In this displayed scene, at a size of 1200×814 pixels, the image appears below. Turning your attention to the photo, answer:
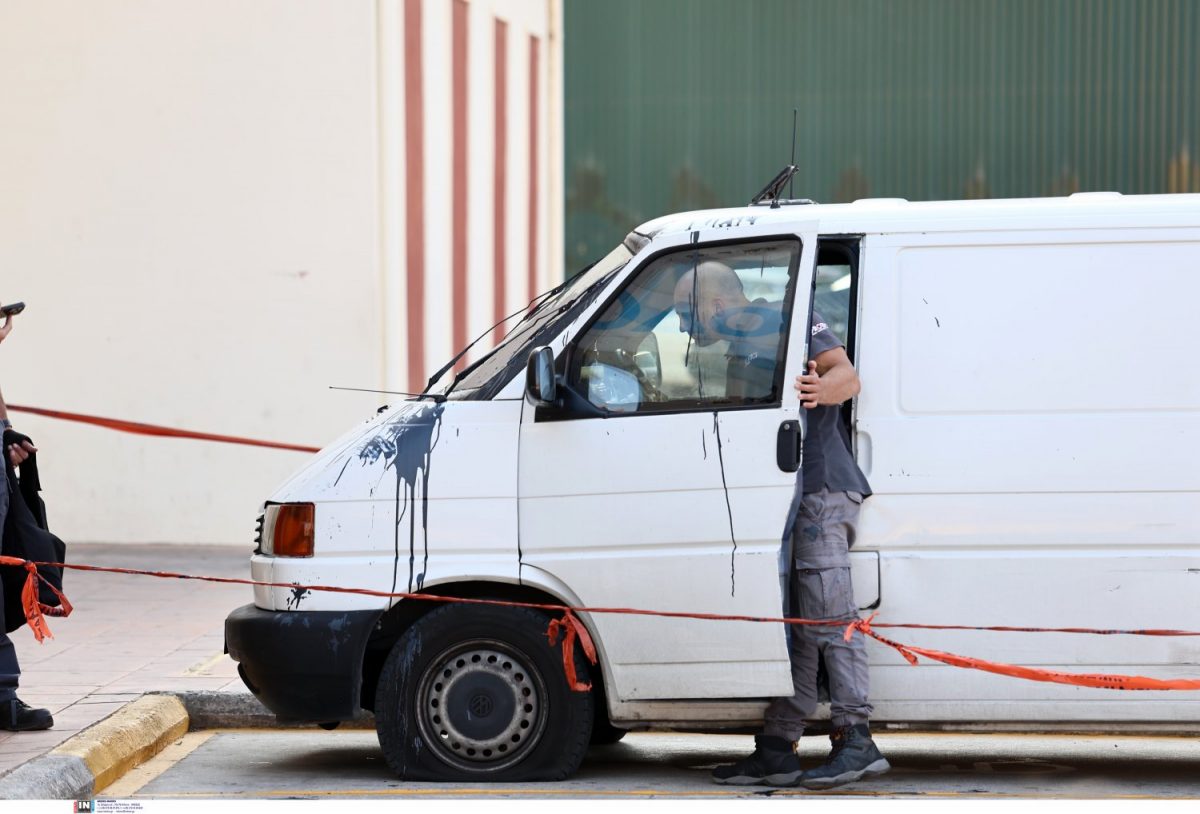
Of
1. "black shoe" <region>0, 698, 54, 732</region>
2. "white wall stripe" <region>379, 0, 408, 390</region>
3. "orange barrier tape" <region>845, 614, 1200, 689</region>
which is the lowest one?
"black shoe" <region>0, 698, 54, 732</region>

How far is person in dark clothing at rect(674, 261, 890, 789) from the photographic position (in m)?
5.98

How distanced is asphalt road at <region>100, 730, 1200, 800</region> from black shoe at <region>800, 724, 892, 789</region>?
6cm

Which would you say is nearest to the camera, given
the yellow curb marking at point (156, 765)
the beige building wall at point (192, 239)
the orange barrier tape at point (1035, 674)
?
the orange barrier tape at point (1035, 674)

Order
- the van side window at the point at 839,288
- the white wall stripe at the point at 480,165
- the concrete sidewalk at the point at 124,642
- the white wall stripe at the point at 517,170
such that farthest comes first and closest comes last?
the white wall stripe at the point at 517,170 → the white wall stripe at the point at 480,165 → the concrete sidewalk at the point at 124,642 → the van side window at the point at 839,288

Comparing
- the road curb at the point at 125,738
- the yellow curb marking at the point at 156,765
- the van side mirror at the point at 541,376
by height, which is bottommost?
the yellow curb marking at the point at 156,765

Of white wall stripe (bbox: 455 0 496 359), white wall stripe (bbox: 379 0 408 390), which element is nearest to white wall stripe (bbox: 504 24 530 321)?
white wall stripe (bbox: 455 0 496 359)

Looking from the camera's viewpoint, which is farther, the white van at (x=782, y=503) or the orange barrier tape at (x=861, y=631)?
the white van at (x=782, y=503)

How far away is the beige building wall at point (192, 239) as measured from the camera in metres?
13.2

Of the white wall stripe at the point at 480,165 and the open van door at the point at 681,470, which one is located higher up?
the white wall stripe at the point at 480,165

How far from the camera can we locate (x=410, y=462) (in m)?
6.12

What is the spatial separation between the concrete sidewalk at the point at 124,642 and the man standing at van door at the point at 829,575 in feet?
9.31

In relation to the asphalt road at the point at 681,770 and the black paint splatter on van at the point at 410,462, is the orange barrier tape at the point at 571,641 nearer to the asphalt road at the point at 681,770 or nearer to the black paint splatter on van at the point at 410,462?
the asphalt road at the point at 681,770

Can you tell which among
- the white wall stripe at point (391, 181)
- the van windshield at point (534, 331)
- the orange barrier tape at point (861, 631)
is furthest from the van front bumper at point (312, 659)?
the white wall stripe at point (391, 181)

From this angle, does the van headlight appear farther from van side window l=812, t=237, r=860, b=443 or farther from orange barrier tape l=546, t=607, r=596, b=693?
van side window l=812, t=237, r=860, b=443
